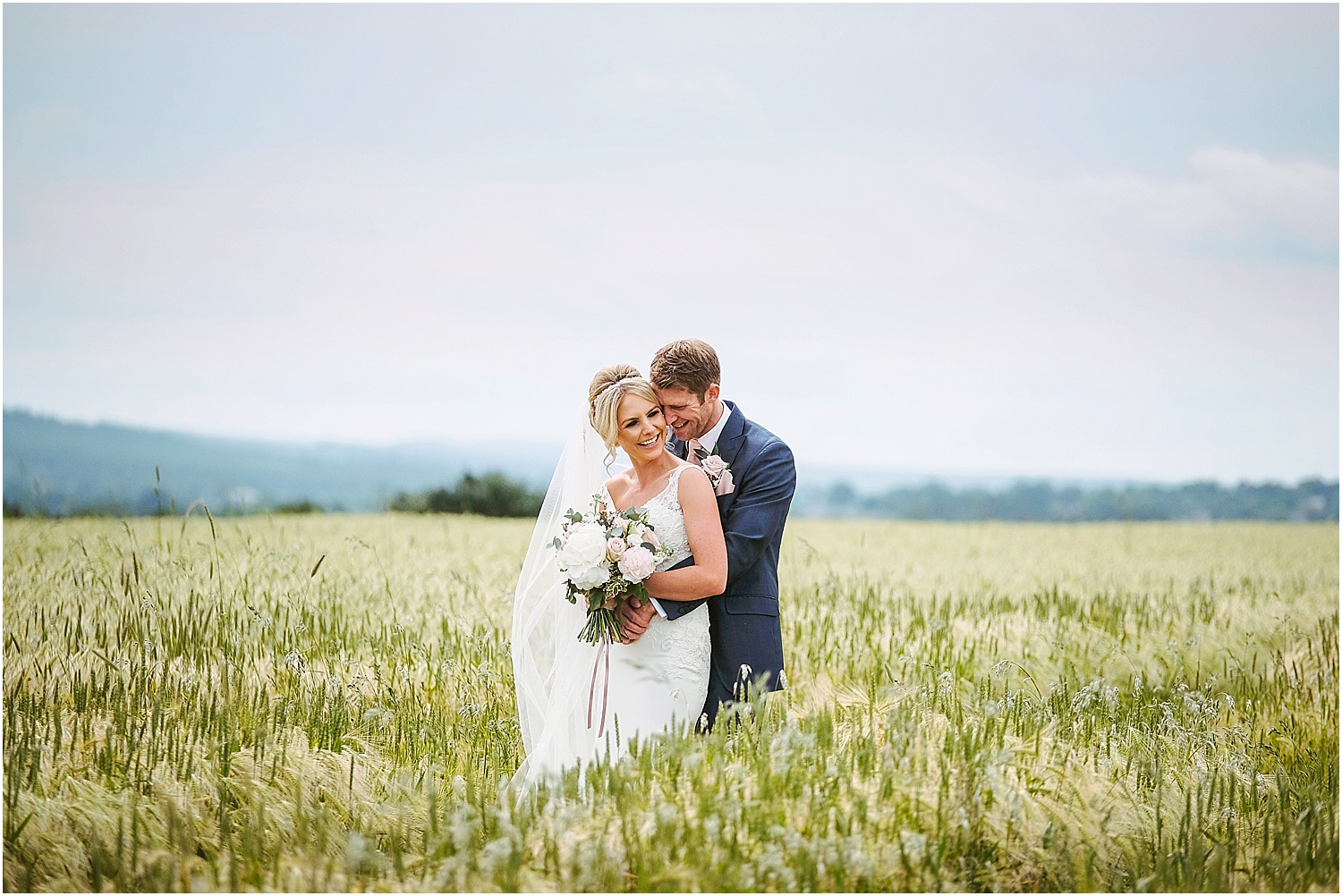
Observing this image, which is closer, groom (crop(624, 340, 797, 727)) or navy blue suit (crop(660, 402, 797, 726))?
groom (crop(624, 340, 797, 727))

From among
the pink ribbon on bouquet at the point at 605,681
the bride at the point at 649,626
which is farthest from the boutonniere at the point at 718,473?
the pink ribbon on bouquet at the point at 605,681

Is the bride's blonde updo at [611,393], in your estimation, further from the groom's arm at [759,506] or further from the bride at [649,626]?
the groom's arm at [759,506]

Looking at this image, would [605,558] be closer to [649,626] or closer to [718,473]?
[649,626]

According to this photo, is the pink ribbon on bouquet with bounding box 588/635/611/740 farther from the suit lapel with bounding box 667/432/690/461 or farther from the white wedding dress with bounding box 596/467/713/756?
the suit lapel with bounding box 667/432/690/461

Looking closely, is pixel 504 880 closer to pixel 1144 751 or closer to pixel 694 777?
pixel 694 777

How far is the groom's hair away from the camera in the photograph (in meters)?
4.51

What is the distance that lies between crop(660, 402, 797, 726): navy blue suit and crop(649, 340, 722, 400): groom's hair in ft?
1.35

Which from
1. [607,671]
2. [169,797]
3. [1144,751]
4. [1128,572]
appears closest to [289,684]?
[169,797]

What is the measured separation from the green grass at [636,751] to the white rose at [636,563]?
719 mm

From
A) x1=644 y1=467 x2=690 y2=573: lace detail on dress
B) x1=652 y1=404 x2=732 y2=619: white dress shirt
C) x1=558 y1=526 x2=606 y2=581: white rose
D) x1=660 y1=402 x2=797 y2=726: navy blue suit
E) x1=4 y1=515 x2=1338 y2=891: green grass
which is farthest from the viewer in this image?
x1=652 y1=404 x2=732 y2=619: white dress shirt

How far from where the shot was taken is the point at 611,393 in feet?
14.6

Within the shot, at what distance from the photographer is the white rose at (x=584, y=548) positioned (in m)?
4.20

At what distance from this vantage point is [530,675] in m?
5.02

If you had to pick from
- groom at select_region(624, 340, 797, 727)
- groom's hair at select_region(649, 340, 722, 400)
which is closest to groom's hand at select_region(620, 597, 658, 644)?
groom at select_region(624, 340, 797, 727)
